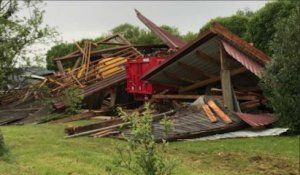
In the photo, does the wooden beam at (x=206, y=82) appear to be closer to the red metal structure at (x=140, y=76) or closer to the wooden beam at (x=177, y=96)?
the wooden beam at (x=177, y=96)

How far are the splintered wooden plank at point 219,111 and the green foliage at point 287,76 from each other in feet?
4.78

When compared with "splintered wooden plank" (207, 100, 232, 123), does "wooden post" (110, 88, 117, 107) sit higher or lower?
higher

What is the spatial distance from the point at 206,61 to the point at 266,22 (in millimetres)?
5145

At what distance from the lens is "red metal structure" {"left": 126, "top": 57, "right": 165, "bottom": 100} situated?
22.6 metres

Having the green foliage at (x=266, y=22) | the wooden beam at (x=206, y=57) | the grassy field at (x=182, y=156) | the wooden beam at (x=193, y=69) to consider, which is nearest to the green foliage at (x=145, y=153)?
the grassy field at (x=182, y=156)

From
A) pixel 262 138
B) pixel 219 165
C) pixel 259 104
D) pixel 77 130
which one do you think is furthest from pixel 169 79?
pixel 219 165

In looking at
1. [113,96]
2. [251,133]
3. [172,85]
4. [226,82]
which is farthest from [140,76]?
[251,133]

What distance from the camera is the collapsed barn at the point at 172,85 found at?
16.4 metres

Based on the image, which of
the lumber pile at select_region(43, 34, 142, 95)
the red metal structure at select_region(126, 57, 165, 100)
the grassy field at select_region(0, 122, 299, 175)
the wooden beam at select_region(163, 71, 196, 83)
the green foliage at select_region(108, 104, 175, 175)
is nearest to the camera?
the green foliage at select_region(108, 104, 175, 175)

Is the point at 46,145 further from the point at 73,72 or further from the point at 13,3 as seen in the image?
the point at 73,72

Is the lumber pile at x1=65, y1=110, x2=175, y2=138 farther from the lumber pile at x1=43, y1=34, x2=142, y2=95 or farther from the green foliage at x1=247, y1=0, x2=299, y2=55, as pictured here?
the green foliage at x1=247, y1=0, x2=299, y2=55

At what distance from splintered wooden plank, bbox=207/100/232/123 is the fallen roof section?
5.33 ft

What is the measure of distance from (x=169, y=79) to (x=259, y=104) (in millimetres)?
4734

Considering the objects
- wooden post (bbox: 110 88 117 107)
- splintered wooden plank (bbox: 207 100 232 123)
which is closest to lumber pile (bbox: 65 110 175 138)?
splintered wooden plank (bbox: 207 100 232 123)
